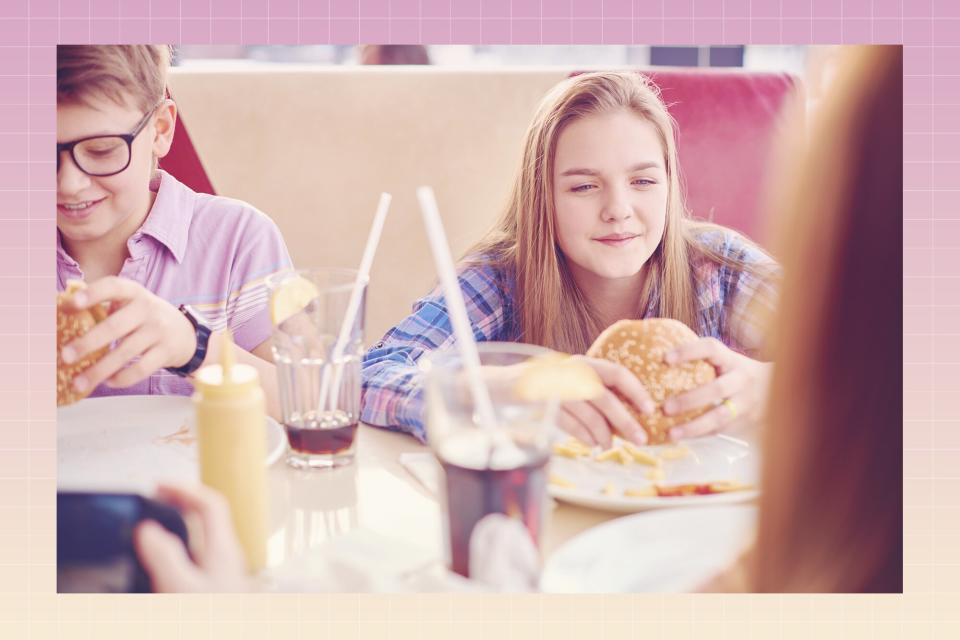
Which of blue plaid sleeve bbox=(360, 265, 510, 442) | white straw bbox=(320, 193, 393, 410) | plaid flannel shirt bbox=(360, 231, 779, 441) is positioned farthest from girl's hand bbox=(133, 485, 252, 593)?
plaid flannel shirt bbox=(360, 231, 779, 441)

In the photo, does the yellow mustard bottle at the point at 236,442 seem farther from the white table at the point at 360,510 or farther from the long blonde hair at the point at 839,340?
the long blonde hair at the point at 839,340

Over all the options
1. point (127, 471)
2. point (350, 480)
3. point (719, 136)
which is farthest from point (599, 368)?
point (719, 136)

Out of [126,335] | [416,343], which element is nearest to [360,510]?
[126,335]

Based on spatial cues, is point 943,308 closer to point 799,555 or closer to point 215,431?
point 799,555

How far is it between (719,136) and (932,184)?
34.9 inches

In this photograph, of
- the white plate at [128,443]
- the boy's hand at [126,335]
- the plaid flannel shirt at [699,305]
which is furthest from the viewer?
the plaid flannel shirt at [699,305]

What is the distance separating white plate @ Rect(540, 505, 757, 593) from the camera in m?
1.06

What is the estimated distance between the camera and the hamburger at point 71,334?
53.2 inches

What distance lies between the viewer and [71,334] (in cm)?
137

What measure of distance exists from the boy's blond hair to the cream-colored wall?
0.57 meters

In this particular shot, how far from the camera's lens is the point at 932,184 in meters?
1.42

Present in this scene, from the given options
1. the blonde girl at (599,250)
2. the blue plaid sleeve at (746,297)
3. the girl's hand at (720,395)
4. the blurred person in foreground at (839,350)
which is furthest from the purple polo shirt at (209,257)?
the blurred person in foreground at (839,350)

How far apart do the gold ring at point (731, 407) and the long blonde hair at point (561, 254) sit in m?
0.58

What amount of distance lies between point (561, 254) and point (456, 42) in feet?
2.09
